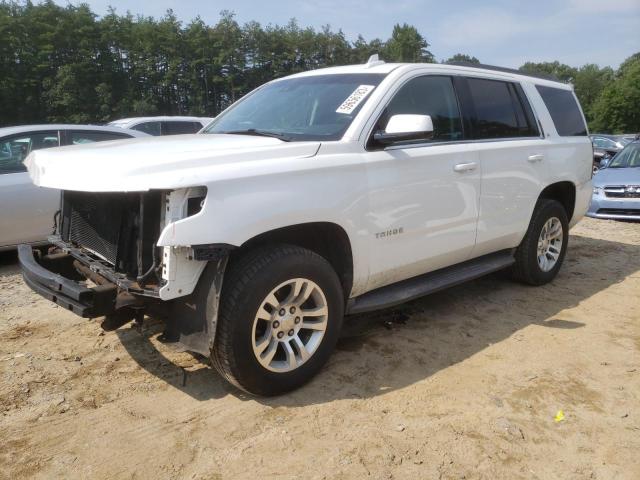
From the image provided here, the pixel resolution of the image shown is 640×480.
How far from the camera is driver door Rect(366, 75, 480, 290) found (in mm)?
3234

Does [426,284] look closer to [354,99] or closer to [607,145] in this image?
[354,99]

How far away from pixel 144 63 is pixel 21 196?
48.3 metres

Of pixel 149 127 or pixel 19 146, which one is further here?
pixel 149 127

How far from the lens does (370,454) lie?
8.11 feet

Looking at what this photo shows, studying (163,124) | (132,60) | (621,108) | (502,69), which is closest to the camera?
(502,69)

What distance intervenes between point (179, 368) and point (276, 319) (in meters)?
0.92

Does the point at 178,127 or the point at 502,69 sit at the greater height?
the point at 502,69

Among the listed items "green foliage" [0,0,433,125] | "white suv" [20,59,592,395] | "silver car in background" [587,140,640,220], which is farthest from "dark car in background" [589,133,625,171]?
"green foliage" [0,0,433,125]

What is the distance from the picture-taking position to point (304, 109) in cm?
355

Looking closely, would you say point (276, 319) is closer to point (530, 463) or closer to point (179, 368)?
point (179, 368)

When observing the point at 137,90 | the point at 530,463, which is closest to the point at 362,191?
the point at 530,463

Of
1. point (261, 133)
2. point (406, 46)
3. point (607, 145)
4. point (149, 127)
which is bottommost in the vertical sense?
point (149, 127)

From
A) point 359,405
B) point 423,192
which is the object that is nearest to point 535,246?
point 423,192

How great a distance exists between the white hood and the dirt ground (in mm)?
1261
